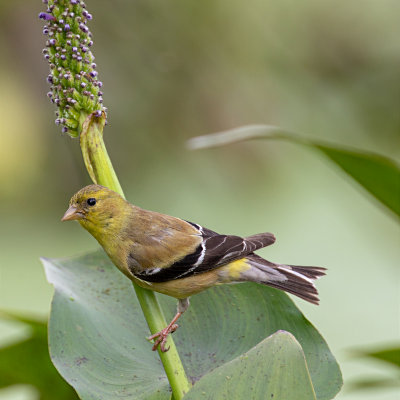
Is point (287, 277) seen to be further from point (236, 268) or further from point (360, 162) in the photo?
point (360, 162)

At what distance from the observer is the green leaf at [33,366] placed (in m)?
1.09

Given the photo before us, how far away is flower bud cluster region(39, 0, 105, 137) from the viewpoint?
77 centimetres

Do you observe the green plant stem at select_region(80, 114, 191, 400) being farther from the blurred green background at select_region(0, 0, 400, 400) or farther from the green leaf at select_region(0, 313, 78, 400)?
the blurred green background at select_region(0, 0, 400, 400)

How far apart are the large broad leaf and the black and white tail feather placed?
0.04 meters

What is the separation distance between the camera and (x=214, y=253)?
108cm

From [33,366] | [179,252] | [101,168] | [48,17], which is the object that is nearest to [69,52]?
[48,17]

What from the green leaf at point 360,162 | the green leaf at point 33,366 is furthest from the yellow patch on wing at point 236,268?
the green leaf at point 33,366

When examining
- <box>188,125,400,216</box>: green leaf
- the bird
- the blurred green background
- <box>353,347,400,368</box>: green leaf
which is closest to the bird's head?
the bird

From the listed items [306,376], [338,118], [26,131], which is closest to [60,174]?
[26,131]

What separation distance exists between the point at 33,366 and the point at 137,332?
30cm

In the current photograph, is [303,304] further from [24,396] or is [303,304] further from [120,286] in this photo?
[120,286]

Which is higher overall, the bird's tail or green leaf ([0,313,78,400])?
the bird's tail

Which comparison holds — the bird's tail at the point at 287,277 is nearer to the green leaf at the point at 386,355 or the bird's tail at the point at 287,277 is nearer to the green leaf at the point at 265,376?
the green leaf at the point at 386,355

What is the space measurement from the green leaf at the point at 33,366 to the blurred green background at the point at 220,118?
3.63ft
